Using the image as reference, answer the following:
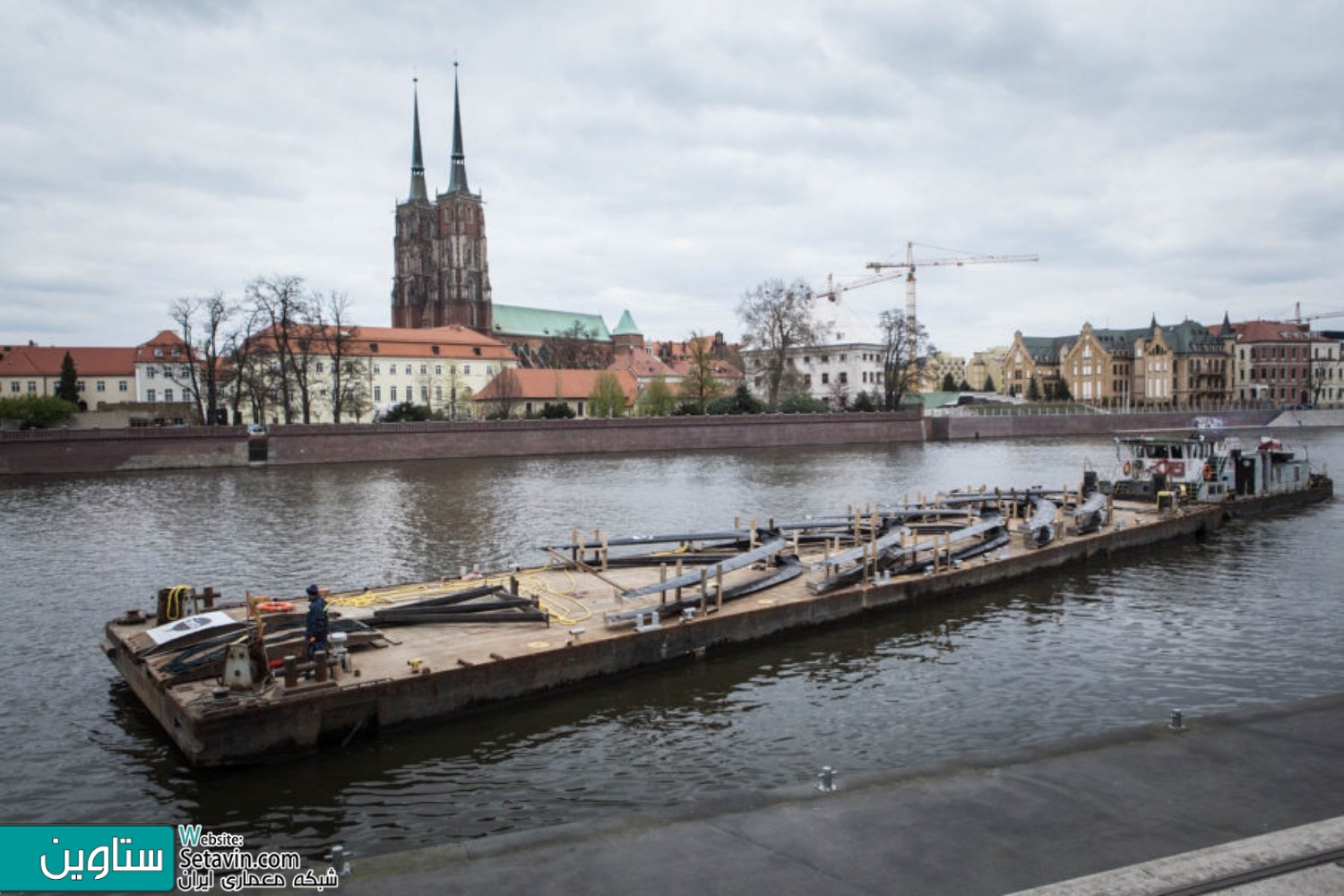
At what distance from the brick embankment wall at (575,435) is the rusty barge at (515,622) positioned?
50305 millimetres

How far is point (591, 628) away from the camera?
17.6 meters

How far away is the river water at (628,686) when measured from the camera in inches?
492

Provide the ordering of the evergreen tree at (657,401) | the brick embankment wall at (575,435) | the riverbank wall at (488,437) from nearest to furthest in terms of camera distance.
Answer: the riverbank wall at (488,437)
the brick embankment wall at (575,435)
the evergreen tree at (657,401)

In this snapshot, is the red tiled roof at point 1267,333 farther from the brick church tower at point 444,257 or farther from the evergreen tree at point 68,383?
the evergreen tree at point 68,383

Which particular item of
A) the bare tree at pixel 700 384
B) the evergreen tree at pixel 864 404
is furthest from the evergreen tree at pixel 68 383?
the evergreen tree at pixel 864 404

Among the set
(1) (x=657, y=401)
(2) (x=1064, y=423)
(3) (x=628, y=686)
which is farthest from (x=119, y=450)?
(2) (x=1064, y=423)

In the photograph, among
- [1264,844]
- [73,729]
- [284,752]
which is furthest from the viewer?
[73,729]

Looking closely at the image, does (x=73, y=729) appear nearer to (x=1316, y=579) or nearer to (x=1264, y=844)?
(x=1264, y=844)

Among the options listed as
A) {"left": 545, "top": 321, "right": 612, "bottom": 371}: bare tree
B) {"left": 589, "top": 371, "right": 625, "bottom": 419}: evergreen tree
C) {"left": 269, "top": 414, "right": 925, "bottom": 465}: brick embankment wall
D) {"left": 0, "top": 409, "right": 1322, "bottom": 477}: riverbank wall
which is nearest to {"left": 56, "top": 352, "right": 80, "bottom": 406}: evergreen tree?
{"left": 0, "top": 409, "right": 1322, "bottom": 477}: riverbank wall

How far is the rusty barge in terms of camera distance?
13.4 meters

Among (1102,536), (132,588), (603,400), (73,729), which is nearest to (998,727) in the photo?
(73,729)

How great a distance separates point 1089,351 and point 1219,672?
14997cm

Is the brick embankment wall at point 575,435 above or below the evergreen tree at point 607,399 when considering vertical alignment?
below

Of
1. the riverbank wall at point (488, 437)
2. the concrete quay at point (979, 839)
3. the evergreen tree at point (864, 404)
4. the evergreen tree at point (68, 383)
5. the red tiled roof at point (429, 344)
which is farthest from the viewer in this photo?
the red tiled roof at point (429, 344)
